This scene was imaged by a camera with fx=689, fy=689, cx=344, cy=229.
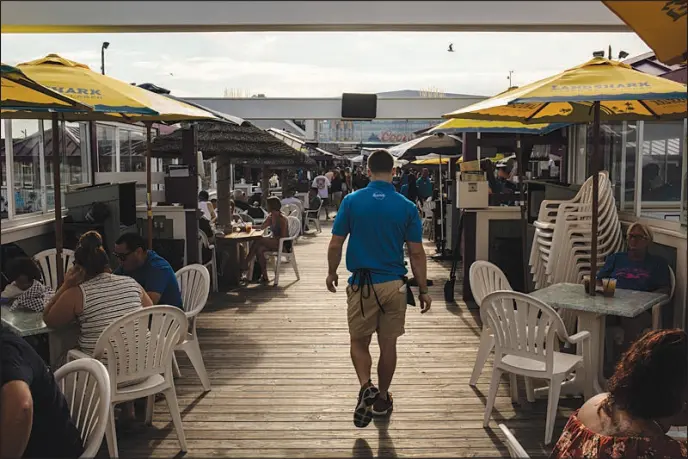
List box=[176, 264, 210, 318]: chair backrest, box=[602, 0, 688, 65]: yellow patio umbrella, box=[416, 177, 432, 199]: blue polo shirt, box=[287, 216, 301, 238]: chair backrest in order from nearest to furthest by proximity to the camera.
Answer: box=[602, 0, 688, 65]: yellow patio umbrella, box=[176, 264, 210, 318]: chair backrest, box=[287, 216, 301, 238]: chair backrest, box=[416, 177, 432, 199]: blue polo shirt

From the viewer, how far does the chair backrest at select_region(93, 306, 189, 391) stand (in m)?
3.42

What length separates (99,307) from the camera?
12.0 ft

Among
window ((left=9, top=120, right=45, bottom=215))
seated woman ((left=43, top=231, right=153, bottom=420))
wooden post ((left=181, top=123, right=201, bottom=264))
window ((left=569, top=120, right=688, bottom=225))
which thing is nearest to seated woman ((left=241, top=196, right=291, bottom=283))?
wooden post ((left=181, top=123, right=201, bottom=264))

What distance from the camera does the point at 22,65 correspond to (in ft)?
16.4

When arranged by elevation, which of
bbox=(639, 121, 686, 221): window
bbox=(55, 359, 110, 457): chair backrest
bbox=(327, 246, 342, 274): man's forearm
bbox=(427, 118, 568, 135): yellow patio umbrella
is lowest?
bbox=(55, 359, 110, 457): chair backrest

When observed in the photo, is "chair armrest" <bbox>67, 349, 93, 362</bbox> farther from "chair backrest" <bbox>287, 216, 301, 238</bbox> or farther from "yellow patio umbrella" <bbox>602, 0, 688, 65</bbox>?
"chair backrest" <bbox>287, 216, 301, 238</bbox>

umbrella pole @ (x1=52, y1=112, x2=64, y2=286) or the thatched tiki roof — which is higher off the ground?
the thatched tiki roof

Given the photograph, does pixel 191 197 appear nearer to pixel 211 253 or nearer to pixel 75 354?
pixel 211 253

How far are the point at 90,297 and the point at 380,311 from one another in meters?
1.57

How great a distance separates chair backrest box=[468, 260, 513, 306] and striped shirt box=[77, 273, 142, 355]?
2201 millimetres

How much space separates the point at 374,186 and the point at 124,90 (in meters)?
2.32

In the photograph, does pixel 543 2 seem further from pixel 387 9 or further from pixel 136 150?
pixel 136 150

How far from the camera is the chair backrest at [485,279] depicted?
15.1ft

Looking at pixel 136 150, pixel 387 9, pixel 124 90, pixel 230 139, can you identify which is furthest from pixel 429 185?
pixel 387 9
